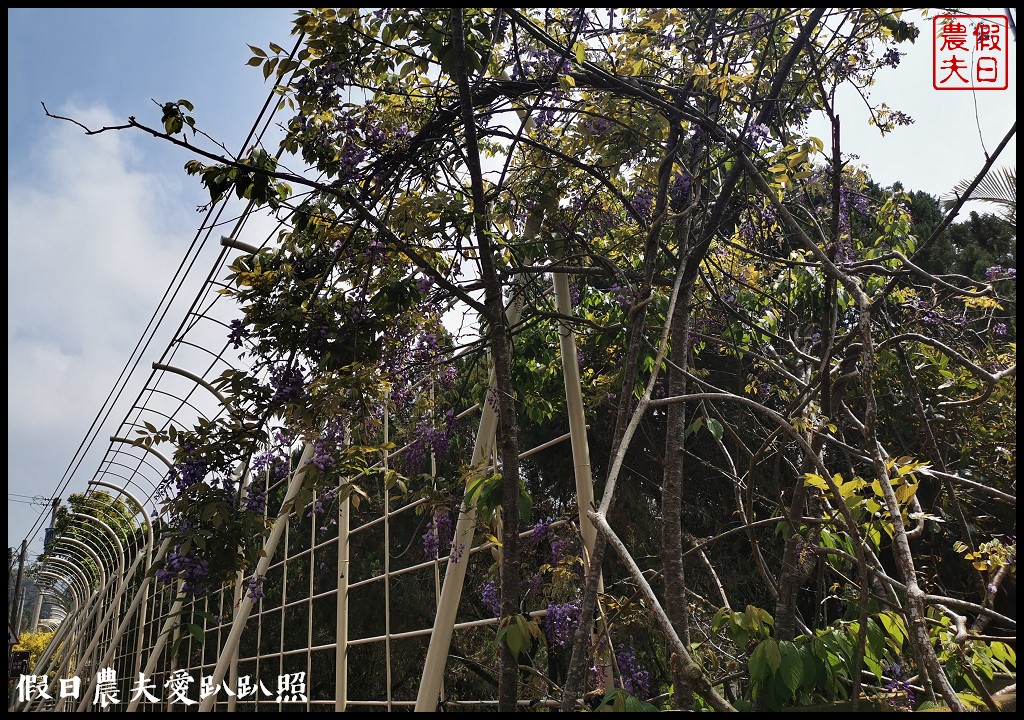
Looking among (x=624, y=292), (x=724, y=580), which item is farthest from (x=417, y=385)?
(x=724, y=580)

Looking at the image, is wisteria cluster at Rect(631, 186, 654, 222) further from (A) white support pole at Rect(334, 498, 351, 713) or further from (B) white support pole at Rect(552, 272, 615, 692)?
(A) white support pole at Rect(334, 498, 351, 713)

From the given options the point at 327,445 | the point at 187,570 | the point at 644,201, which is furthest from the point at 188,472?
the point at 644,201

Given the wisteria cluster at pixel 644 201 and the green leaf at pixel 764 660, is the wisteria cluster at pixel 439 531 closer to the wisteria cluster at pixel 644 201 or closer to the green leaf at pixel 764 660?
the green leaf at pixel 764 660

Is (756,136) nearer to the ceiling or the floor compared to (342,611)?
nearer to the ceiling

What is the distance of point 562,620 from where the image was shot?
255 centimetres

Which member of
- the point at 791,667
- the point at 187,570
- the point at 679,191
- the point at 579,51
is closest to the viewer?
the point at 791,667

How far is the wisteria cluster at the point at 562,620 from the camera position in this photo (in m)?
2.55

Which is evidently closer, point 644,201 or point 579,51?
point 579,51

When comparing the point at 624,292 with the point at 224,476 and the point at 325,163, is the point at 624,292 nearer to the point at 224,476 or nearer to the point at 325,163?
the point at 325,163

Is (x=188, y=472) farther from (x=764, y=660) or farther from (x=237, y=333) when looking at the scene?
(x=764, y=660)

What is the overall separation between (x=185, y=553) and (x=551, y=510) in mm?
1375

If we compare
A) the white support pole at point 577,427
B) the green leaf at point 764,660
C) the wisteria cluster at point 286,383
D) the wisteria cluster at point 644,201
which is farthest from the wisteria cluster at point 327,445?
the wisteria cluster at point 644,201

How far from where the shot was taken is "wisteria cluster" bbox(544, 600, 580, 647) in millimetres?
2549

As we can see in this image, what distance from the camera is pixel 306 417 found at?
7.82 ft
